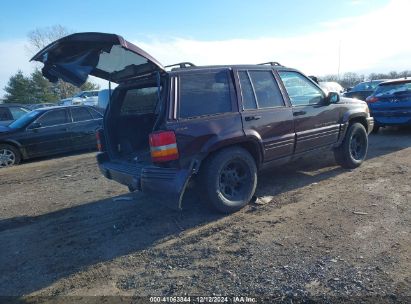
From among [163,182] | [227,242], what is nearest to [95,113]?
[163,182]

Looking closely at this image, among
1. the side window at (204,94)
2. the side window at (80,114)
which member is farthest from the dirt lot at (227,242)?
the side window at (80,114)

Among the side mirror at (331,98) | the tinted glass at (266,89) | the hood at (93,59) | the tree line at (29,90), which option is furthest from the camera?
Answer: the tree line at (29,90)

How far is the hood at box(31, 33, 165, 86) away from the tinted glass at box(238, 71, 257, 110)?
3.87 feet

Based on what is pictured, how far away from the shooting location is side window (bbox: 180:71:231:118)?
13.8 feet

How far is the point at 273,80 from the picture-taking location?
5.21 m

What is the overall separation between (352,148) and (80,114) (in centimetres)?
756

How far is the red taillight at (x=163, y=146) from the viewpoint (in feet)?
12.8

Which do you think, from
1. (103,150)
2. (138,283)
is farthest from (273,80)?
(138,283)

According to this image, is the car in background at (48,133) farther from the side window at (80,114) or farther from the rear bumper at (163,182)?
the rear bumper at (163,182)

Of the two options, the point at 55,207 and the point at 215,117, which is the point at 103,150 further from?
the point at 215,117

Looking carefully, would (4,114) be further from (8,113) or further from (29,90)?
(29,90)

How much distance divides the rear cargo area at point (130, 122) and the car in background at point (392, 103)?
7.15 m

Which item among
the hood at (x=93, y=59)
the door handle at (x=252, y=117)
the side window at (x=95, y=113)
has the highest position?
the hood at (x=93, y=59)

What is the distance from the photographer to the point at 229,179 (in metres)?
4.62
